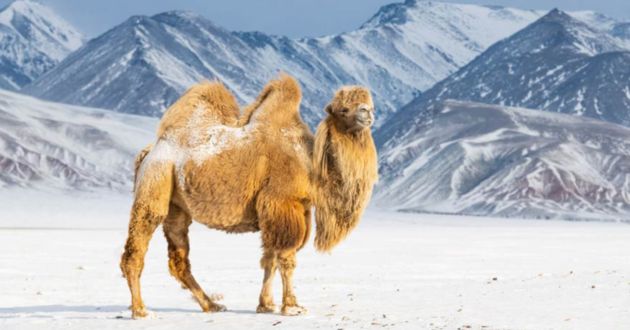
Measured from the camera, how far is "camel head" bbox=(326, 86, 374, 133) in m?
12.1

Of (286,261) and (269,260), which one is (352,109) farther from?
(269,260)

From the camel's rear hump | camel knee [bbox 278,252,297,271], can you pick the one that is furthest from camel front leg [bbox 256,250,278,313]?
the camel's rear hump

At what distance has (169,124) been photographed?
13070 millimetres

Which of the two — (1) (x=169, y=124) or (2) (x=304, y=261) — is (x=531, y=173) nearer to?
(2) (x=304, y=261)

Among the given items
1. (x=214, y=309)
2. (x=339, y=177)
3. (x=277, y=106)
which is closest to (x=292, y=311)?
(x=214, y=309)

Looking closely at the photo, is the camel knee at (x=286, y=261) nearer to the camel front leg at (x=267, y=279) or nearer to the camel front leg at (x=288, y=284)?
the camel front leg at (x=288, y=284)

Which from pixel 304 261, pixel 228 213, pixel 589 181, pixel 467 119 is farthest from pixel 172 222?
pixel 467 119

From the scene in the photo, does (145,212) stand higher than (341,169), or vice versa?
(341,169)

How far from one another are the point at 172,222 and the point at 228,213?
1155 millimetres

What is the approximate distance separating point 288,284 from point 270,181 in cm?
129

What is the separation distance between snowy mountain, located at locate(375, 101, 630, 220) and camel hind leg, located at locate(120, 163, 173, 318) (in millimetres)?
135410

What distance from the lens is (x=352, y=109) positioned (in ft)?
40.1

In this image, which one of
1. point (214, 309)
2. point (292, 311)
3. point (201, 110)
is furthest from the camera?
→ point (201, 110)

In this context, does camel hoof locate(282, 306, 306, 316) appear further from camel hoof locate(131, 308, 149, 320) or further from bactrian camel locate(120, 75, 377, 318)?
camel hoof locate(131, 308, 149, 320)
